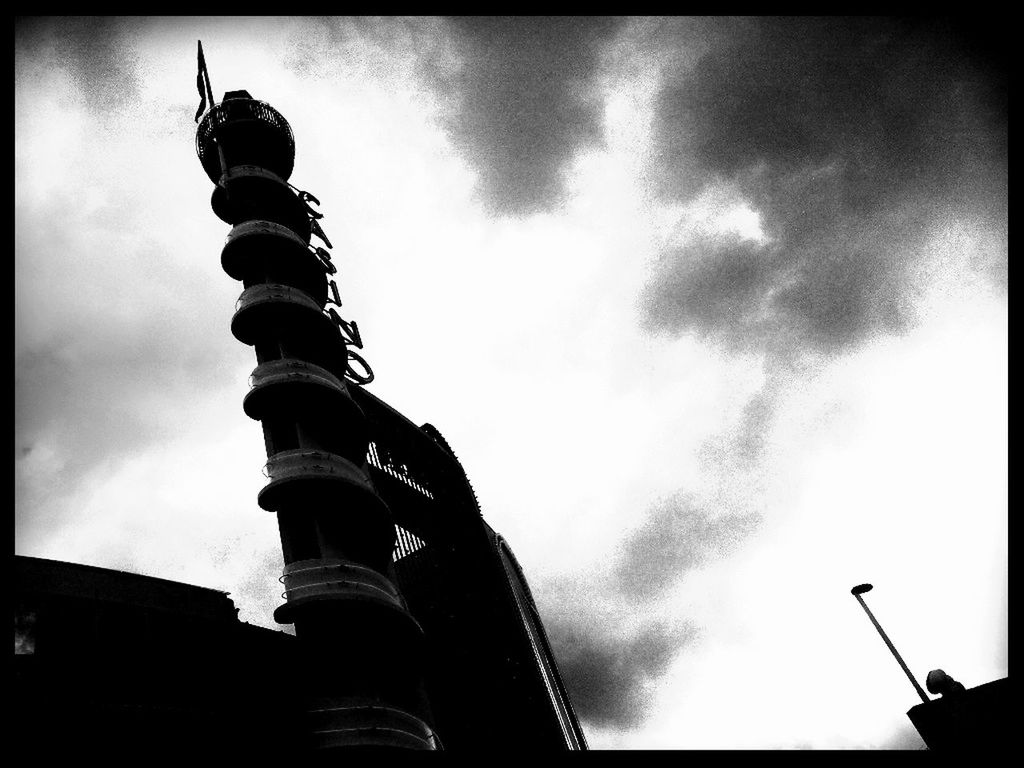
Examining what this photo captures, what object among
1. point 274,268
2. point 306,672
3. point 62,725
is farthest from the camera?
point 274,268

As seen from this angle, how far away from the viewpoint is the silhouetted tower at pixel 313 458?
2931 centimetres

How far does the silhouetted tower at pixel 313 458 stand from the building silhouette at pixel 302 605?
99 millimetres

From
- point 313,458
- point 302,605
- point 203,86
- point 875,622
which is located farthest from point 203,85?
point 875,622

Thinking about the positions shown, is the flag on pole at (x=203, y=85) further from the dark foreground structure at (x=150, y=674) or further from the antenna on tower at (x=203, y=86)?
the dark foreground structure at (x=150, y=674)

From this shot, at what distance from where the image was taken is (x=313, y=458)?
3497 cm

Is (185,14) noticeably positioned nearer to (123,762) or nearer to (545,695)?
(123,762)

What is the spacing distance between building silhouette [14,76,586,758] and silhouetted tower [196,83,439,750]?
0.32ft

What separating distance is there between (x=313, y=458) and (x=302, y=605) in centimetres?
776

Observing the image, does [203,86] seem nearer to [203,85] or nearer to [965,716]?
[203,85]

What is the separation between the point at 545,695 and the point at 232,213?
138 ft

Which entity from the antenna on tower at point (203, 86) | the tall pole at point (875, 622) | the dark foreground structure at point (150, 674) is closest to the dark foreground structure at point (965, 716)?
the tall pole at point (875, 622)

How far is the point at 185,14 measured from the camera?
909 centimetres

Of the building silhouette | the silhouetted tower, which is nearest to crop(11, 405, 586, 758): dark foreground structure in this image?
the building silhouette

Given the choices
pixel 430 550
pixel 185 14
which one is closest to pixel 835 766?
pixel 185 14
